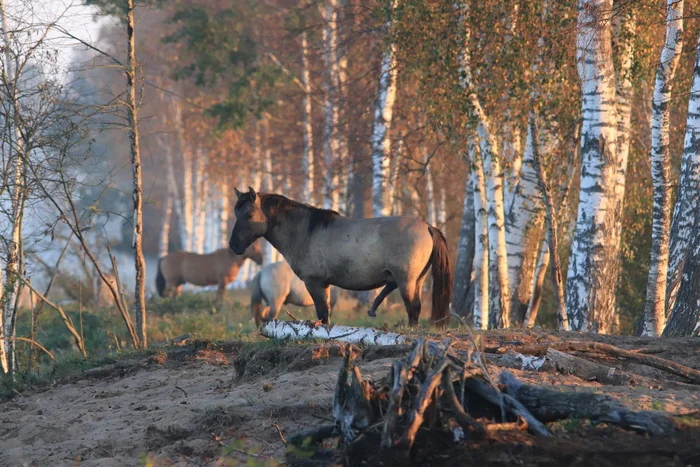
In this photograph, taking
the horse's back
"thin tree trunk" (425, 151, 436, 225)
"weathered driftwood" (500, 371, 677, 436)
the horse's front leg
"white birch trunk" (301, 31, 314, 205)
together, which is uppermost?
"white birch trunk" (301, 31, 314, 205)

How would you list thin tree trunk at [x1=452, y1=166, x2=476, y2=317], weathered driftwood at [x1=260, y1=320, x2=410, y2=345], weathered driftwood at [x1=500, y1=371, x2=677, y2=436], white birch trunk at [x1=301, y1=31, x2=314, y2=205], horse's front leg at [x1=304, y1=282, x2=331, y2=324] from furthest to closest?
white birch trunk at [x1=301, y1=31, x2=314, y2=205] < thin tree trunk at [x1=452, y1=166, x2=476, y2=317] < horse's front leg at [x1=304, y1=282, x2=331, y2=324] < weathered driftwood at [x1=260, y1=320, x2=410, y2=345] < weathered driftwood at [x1=500, y1=371, x2=677, y2=436]

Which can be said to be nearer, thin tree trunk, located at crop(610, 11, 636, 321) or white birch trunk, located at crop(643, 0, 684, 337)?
white birch trunk, located at crop(643, 0, 684, 337)

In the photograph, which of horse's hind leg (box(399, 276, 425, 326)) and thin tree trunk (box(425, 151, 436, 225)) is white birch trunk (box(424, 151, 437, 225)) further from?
horse's hind leg (box(399, 276, 425, 326))

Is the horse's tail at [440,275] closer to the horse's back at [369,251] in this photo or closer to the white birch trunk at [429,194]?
the horse's back at [369,251]

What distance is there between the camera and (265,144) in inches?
1575

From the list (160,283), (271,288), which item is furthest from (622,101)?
(160,283)

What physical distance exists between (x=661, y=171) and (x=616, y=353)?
5957mm

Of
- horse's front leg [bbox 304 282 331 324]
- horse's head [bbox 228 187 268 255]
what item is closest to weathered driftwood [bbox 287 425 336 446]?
horse's front leg [bbox 304 282 331 324]

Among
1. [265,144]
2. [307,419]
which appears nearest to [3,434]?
[307,419]

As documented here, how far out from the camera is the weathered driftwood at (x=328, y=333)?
9086 millimetres

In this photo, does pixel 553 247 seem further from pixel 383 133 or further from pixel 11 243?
pixel 383 133

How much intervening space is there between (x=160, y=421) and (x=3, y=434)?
6.26 ft

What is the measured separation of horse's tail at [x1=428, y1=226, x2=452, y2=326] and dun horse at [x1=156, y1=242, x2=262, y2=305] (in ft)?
53.6

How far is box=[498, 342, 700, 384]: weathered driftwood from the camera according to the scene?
7137mm
